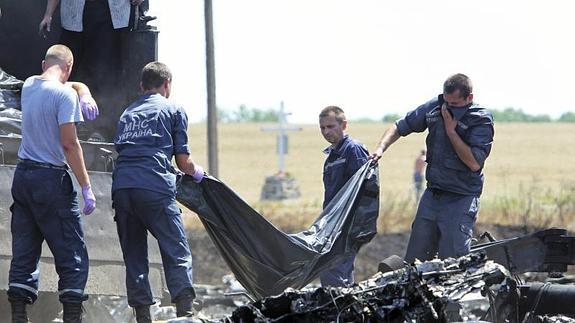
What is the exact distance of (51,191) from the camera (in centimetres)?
818

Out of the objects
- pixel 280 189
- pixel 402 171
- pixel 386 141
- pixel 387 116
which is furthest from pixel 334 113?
pixel 387 116

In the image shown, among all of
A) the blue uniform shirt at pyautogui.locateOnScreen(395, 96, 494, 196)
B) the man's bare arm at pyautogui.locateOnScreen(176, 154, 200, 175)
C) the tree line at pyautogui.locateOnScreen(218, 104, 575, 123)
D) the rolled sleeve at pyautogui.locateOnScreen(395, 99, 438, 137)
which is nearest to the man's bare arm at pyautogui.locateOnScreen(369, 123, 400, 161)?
the rolled sleeve at pyautogui.locateOnScreen(395, 99, 438, 137)

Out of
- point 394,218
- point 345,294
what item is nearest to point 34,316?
point 345,294

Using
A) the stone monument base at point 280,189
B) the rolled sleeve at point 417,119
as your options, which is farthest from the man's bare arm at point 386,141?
the stone monument base at point 280,189

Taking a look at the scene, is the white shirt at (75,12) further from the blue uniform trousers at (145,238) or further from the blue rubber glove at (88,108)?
the blue uniform trousers at (145,238)

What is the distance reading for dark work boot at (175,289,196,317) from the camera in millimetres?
8422

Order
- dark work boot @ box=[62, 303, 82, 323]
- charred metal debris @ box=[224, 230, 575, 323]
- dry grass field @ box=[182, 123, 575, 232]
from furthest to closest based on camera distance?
dry grass field @ box=[182, 123, 575, 232] < dark work boot @ box=[62, 303, 82, 323] < charred metal debris @ box=[224, 230, 575, 323]

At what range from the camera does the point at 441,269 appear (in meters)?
6.84

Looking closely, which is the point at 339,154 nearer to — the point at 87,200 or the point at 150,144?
the point at 150,144

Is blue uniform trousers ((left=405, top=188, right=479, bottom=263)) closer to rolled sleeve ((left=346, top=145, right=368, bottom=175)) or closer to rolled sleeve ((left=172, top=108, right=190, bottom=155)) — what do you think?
rolled sleeve ((left=346, top=145, right=368, bottom=175))

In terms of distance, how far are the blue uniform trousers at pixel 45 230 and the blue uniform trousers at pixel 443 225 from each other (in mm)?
2465

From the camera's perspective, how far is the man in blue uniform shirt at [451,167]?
9320 millimetres

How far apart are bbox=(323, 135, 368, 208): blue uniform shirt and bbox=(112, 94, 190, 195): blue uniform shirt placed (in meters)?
2.01

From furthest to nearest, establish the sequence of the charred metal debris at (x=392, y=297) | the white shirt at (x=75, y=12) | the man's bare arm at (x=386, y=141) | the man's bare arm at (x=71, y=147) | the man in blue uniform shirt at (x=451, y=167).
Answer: the white shirt at (x=75, y=12) → the man's bare arm at (x=386, y=141) → the man in blue uniform shirt at (x=451, y=167) → the man's bare arm at (x=71, y=147) → the charred metal debris at (x=392, y=297)
